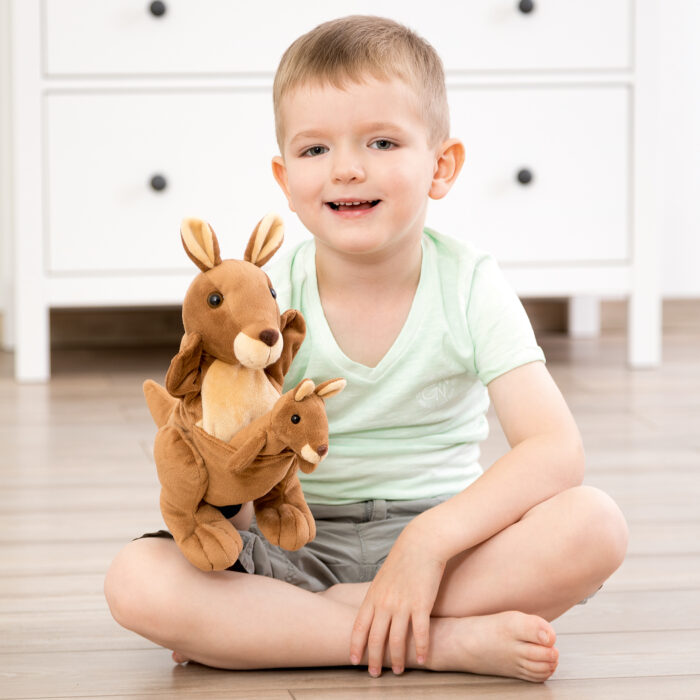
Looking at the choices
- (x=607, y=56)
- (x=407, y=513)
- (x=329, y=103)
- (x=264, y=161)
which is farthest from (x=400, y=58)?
(x=607, y=56)

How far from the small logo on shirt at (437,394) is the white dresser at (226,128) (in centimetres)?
95

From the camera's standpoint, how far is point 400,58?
32.6 inches

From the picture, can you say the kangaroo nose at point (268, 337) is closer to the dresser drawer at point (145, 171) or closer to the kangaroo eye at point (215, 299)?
the kangaroo eye at point (215, 299)

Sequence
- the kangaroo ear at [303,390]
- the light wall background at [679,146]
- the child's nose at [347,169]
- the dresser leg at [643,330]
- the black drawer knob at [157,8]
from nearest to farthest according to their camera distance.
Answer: the kangaroo ear at [303,390]
the child's nose at [347,169]
the black drawer knob at [157,8]
the dresser leg at [643,330]
the light wall background at [679,146]

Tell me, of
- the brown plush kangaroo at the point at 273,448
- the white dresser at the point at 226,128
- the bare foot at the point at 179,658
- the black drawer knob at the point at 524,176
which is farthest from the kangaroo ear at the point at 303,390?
the black drawer knob at the point at 524,176

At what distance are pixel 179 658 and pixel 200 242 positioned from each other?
0.28 meters

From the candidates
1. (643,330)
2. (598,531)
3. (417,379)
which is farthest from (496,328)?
(643,330)

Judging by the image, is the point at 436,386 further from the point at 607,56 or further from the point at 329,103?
the point at 607,56

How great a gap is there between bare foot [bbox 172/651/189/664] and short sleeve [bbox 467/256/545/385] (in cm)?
28

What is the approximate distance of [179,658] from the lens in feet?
2.59

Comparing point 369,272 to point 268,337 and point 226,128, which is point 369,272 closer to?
point 268,337

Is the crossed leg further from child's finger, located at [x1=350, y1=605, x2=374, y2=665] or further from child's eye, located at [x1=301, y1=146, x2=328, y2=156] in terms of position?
child's eye, located at [x1=301, y1=146, x2=328, y2=156]

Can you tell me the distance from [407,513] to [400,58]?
0.33m

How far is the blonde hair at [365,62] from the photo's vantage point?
2.66 ft
